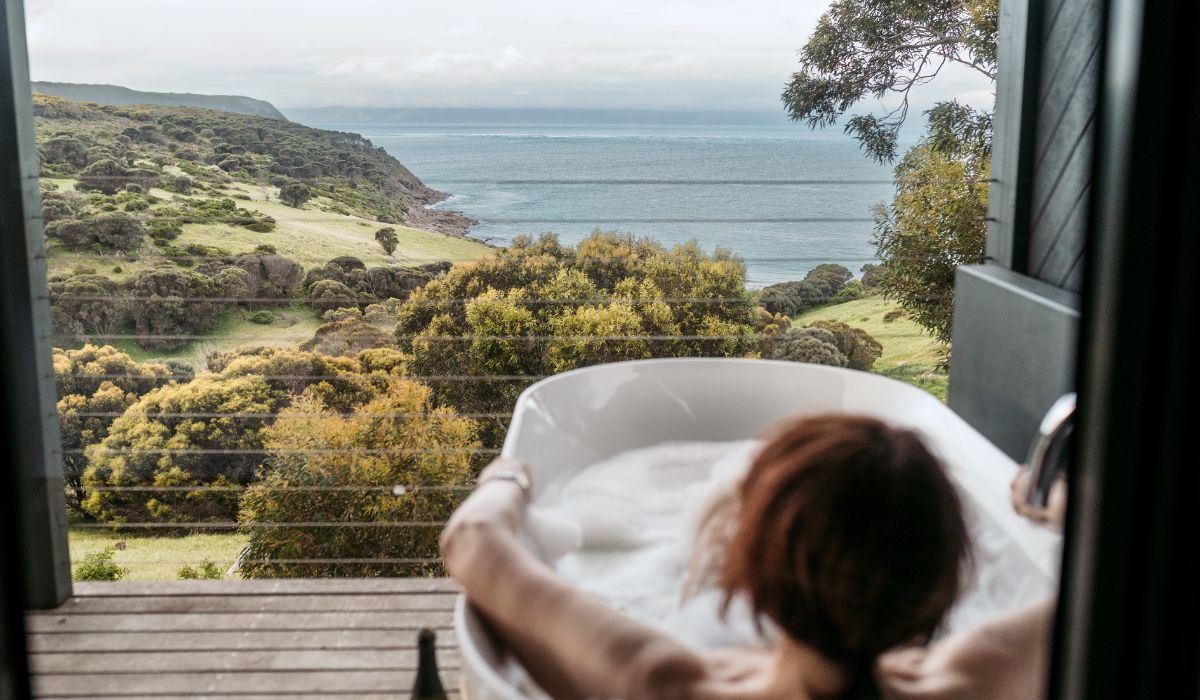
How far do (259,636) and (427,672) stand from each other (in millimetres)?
688

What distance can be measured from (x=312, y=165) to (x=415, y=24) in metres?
0.61

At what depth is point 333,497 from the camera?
2443 mm

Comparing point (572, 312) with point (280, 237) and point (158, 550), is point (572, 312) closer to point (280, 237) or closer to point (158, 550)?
point (280, 237)

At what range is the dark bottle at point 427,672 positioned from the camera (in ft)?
4.91

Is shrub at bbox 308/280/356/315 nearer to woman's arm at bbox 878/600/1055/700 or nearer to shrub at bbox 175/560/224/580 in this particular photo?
shrub at bbox 175/560/224/580

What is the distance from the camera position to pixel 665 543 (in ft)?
4.05

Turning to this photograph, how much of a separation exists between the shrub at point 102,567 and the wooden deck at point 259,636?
3 centimetres

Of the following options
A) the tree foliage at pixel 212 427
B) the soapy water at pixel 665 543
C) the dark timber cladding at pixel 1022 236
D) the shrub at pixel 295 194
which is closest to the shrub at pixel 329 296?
the tree foliage at pixel 212 427

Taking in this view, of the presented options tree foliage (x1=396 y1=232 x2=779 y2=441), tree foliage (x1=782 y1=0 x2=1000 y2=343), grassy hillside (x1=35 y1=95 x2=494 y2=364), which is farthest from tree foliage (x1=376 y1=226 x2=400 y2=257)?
tree foliage (x1=782 y1=0 x2=1000 y2=343)

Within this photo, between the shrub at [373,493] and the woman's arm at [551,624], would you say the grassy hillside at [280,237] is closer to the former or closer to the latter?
the shrub at [373,493]

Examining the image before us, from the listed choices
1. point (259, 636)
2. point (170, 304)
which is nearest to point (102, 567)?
point (259, 636)

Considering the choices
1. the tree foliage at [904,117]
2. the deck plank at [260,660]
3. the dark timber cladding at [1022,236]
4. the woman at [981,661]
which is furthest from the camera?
the tree foliage at [904,117]

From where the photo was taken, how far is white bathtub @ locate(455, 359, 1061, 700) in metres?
0.91

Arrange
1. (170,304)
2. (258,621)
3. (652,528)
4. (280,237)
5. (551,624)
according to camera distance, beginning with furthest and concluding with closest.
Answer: (280,237)
(170,304)
(258,621)
(652,528)
(551,624)
